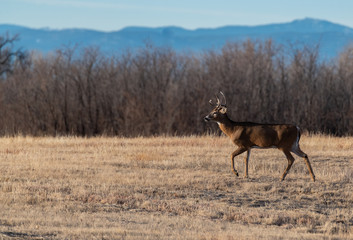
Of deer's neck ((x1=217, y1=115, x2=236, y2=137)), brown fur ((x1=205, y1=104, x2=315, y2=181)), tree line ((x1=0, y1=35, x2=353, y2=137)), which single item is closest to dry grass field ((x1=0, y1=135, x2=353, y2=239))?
brown fur ((x1=205, y1=104, x2=315, y2=181))

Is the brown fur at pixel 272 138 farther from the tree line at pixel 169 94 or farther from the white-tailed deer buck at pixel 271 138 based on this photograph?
the tree line at pixel 169 94

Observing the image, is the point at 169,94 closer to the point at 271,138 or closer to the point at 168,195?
the point at 271,138

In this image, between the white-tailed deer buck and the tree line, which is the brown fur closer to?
the white-tailed deer buck

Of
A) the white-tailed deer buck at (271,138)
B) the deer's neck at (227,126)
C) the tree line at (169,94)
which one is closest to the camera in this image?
the white-tailed deer buck at (271,138)

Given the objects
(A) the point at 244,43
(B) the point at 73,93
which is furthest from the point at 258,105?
(B) the point at 73,93

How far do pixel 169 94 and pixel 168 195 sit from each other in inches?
774

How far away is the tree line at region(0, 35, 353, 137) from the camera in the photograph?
105 feet

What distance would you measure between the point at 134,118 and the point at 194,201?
19184 mm

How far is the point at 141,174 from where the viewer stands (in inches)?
608

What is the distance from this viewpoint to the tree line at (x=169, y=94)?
3200 cm

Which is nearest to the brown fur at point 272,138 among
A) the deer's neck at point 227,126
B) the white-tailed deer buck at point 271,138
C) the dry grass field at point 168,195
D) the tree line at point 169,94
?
the white-tailed deer buck at point 271,138

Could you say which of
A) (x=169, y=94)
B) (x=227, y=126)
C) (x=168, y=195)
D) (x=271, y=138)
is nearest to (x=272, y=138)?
(x=271, y=138)

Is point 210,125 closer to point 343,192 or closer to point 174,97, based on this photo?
point 174,97

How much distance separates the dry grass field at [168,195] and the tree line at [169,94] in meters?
11.2
